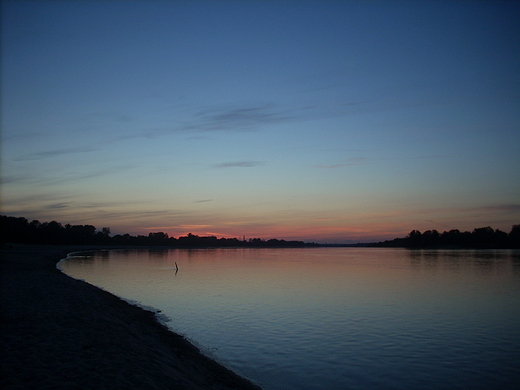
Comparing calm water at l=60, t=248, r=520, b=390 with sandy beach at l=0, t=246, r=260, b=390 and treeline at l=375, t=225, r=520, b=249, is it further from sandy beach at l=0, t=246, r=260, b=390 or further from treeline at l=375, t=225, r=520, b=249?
treeline at l=375, t=225, r=520, b=249

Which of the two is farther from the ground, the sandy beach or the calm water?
the sandy beach

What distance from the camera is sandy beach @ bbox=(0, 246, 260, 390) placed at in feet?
27.9

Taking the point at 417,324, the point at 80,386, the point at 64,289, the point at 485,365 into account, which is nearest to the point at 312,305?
the point at 417,324

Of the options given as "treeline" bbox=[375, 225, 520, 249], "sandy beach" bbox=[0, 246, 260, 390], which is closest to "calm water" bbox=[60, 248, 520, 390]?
"sandy beach" bbox=[0, 246, 260, 390]

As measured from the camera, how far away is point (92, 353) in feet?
34.6

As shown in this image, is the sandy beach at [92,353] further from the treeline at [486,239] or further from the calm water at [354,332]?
the treeline at [486,239]

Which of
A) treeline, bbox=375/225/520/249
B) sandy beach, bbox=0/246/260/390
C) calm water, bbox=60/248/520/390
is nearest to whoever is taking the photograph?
sandy beach, bbox=0/246/260/390

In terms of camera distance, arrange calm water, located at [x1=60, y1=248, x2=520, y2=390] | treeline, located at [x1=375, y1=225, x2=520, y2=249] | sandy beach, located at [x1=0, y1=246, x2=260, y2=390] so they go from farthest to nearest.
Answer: treeline, located at [x1=375, y1=225, x2=520, y2=249] < calm water, located at [x1=60, y1=248, x2=520, y2=390] < sandy beach, located at [x1=0, y1=246, x2=260, y2=390]

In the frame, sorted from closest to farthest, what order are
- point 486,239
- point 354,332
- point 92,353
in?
point 92,353
point 354,332
point 486,239

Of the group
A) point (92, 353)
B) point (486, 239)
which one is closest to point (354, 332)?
point (92, 353)

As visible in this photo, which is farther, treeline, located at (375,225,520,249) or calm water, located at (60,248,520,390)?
treeline, located at (375,225,520,249)

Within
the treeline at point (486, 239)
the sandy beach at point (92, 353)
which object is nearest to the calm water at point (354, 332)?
the sandy beach at point (92, 353)

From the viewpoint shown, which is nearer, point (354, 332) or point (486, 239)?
point (354, 332)

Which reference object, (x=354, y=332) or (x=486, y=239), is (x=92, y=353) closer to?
(x=354, y=332)
